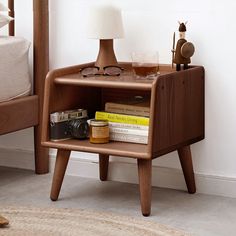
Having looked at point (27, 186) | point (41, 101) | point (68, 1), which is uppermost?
point (68, 1)

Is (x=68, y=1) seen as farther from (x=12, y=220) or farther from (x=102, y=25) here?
(x=12, y=220)

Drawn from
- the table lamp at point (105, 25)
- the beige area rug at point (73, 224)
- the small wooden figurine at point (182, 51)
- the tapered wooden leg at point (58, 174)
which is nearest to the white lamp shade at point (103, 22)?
the table lamp at point (105, 25)

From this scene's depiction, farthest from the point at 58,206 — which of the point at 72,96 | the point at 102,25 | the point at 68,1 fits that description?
the point at 68,1

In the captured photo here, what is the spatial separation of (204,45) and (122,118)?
0.42m

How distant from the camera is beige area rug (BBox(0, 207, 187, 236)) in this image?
7.06ft

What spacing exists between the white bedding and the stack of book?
38 centimetres

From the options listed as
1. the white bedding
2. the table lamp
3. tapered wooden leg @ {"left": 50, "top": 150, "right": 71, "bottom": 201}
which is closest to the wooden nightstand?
tapered wooden leg @ {"left": 50, "top": 150, "right": 71, "bottom": 201}

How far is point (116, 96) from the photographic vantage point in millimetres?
2744

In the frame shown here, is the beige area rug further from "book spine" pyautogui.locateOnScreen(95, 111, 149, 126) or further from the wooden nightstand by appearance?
"book spine" pyautogui.locateOnScreen(95, 111, 149, 126)

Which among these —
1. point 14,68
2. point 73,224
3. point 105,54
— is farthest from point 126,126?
point 14,68

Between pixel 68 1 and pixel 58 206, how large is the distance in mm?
880

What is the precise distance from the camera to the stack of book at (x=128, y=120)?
243 cm

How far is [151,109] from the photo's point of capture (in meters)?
2.25

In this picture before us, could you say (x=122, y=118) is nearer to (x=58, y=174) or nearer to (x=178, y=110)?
(x=178, y=110)
